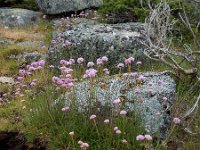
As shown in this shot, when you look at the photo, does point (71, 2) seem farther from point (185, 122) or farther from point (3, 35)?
point (185, 122)

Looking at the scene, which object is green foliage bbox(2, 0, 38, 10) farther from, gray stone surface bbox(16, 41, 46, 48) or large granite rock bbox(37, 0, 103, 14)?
gray stone surface bbox(16, 41, 46, 48)

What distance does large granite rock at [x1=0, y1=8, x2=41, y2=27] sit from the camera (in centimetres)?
1605

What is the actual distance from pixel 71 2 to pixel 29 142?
10.2m

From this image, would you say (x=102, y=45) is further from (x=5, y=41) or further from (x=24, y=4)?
(x=24, y=4)

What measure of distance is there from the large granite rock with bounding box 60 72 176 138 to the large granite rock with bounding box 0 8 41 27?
30.9 feet

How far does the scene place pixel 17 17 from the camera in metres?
16.2

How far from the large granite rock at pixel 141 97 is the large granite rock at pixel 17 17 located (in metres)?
9.41

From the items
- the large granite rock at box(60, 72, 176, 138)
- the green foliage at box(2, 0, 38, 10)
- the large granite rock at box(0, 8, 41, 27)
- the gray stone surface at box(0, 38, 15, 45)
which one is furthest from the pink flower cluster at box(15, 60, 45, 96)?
the green foliage at box(2, 0, 38, 10)

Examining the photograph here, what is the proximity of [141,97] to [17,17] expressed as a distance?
1048 centimetres

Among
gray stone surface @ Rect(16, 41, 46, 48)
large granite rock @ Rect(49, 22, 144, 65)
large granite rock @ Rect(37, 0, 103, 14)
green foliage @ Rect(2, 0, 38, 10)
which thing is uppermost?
large granite rock @ Rect(49, 22, 144, 65)

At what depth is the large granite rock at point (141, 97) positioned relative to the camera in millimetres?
6248

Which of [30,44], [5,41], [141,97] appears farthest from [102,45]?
[5,41]

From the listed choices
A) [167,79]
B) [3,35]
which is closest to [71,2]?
[3,35]

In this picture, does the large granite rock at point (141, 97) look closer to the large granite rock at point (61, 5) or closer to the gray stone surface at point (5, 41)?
the gray stone surface at point (5, 41)
